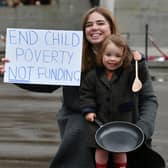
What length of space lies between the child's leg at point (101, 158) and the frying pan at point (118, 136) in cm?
16

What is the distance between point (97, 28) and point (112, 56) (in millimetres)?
248

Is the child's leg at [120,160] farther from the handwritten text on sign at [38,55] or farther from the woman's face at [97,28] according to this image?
the woman's face at [97,28]

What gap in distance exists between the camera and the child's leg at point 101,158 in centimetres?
473

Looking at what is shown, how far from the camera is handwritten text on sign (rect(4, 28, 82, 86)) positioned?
499cm

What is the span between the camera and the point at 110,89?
4.66 m

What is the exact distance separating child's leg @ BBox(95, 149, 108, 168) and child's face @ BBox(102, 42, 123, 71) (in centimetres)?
61

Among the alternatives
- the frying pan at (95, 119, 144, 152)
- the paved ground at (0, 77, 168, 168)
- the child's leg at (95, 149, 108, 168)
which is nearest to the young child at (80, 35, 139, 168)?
the child's leg at (95, 149, 108, 168)

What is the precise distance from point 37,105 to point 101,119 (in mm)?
6850

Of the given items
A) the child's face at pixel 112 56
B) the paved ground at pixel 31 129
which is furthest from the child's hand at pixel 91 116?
the paved ground at pixel 31 129

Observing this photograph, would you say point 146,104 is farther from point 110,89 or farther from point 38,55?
point 38,55

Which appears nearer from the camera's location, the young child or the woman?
the young child

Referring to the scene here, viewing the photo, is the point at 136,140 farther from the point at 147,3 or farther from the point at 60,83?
the point at 147,3

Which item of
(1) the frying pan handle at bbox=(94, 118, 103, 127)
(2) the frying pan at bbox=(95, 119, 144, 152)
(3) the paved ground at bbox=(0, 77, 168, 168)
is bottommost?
(3) the paved ground at bbox=(0, 77, 168, 168)

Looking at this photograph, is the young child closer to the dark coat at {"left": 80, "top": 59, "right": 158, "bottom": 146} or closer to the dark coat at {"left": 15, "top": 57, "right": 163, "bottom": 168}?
the dark coat at {"left": 80, "top": 59, "right": 158, "bottom": 146}
